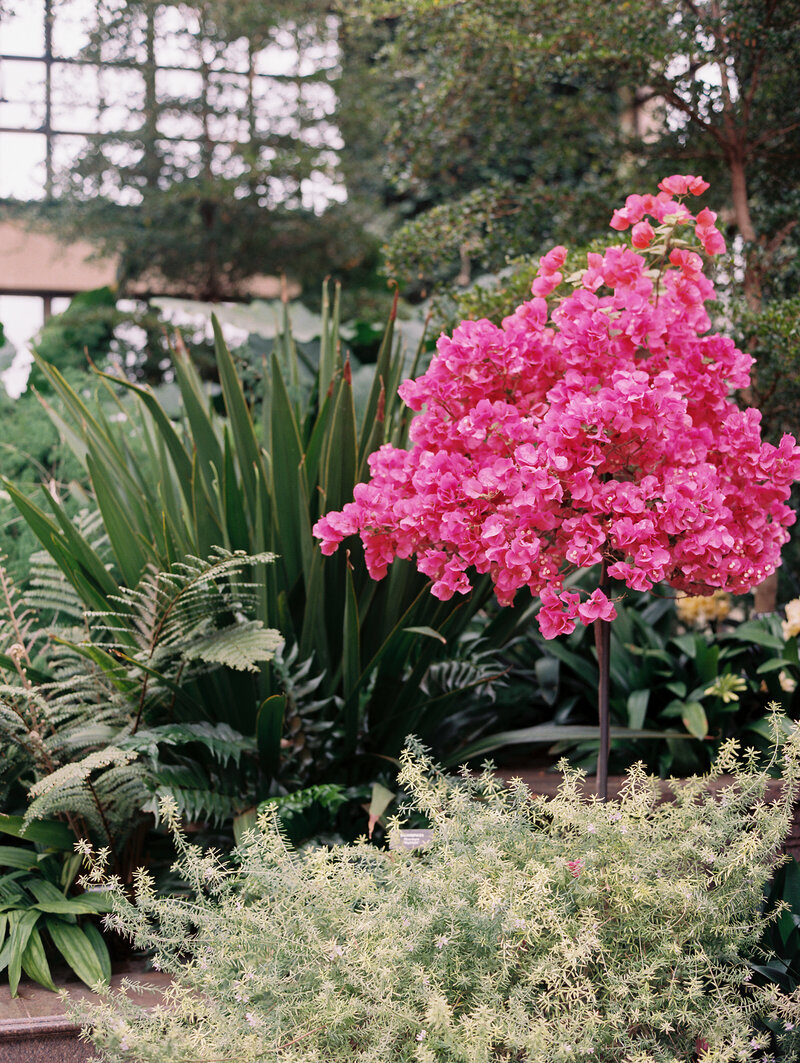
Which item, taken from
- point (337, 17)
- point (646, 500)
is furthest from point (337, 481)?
point (337, 17)

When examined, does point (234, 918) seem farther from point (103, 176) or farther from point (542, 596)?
point (103, 176)

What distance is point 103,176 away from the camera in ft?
18.3

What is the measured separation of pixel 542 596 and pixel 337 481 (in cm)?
60

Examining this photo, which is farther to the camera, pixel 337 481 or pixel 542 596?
pixel 337 481

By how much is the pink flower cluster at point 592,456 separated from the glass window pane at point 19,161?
5672mm

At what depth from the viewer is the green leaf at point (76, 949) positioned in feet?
4.70

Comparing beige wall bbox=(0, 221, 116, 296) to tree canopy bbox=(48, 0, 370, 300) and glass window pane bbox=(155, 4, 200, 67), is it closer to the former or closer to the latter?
tree canopy bbox=(48, 0, 370, 300)

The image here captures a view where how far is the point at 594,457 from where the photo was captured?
1323mm

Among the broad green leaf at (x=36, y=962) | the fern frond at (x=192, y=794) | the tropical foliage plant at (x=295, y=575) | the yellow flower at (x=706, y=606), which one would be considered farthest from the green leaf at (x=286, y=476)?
the yellow flower at (x=706, y=606)

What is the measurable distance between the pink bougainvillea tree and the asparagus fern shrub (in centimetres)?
36

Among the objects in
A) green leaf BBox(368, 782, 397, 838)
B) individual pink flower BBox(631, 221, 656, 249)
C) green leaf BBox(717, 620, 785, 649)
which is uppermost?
individual pink flower BBox(631, 221, 656, 249)

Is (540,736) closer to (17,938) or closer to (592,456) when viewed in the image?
(592,456)

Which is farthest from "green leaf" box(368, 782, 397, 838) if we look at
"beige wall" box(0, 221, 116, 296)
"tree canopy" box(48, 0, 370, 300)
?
"beige wall" box(0, 221, 116, 296)

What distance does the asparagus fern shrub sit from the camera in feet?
3.07
